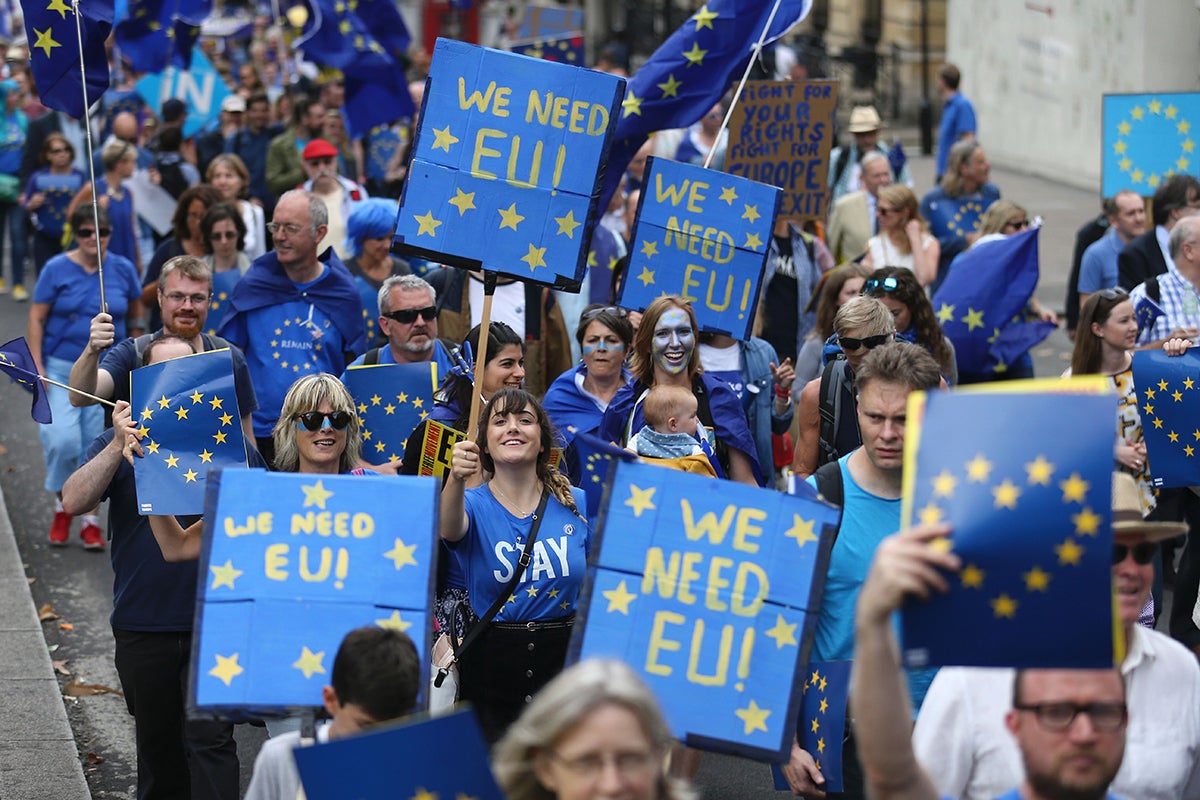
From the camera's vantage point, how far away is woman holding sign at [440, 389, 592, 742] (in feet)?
19.1

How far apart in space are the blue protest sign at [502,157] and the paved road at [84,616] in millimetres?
2209

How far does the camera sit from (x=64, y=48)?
7.86 metres

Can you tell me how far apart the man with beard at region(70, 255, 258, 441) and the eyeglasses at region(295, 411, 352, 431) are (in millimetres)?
603

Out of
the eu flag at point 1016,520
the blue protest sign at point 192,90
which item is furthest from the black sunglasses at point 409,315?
the blue protest sign at point 192,90

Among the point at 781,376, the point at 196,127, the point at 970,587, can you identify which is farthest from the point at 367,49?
the point at 970,587

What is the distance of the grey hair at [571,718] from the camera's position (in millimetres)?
3180

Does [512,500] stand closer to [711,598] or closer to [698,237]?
[711,598]

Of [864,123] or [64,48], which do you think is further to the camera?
[864,123]

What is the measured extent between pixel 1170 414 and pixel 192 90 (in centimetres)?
1240

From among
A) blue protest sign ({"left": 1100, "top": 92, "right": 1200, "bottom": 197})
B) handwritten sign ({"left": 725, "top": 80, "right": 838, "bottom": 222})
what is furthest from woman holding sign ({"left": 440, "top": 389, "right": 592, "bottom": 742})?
blue protest sign ({"left": 1100, "top": 92, "right": 1200, "bottom": 197})

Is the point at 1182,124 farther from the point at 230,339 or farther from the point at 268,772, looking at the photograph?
the point at 268,772

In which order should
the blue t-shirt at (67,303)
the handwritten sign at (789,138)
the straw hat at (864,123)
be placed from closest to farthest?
the blue t-shirt at (67,303), the handwritten sign at (789,138), the straw hat at (864,123)

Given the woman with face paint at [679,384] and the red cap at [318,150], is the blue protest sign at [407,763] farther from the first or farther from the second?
the red cap at [318,150]

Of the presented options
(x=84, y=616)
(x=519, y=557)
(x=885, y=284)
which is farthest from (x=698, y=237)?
(x=84, y=616)
